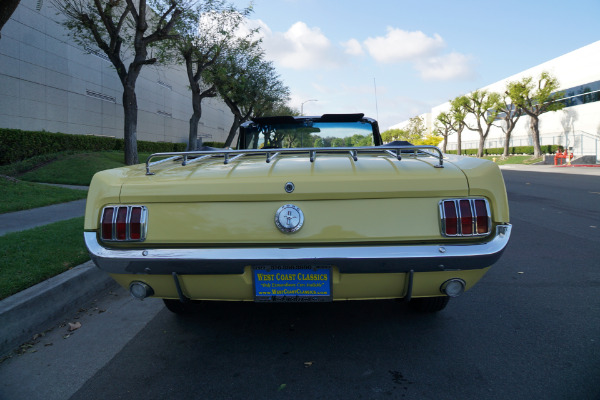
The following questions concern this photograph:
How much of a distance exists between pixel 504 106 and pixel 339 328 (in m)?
41.9

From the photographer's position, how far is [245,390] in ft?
7.23

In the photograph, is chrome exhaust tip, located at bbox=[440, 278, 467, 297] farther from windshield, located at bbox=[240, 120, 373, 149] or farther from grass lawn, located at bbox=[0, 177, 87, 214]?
grass lawn, located at bbox=[0, 177, 87, 214]

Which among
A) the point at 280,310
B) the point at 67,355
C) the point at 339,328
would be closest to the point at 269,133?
the point at 280,310

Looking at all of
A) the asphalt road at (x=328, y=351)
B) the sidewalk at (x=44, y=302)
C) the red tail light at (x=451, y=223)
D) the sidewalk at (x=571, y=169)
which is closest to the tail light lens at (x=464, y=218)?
the red tail light at (x=451, y=223)

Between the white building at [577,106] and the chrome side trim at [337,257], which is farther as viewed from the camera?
the white building at [577,106]

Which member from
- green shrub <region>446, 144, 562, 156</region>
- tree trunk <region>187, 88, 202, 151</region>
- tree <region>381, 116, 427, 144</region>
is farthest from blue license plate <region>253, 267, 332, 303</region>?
tree <region>381, 116, 427, 144</region>

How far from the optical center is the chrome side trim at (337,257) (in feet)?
7.04

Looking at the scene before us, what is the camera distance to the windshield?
13.9 ft

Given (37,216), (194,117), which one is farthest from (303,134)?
(194,117)

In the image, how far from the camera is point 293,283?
2250 mm

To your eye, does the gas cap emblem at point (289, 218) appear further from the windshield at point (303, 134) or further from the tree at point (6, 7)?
the tree at point (6, 7)

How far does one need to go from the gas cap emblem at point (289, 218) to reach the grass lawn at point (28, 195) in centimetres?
706

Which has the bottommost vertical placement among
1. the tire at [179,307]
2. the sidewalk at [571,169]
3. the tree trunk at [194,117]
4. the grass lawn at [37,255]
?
the tire at [179,307]

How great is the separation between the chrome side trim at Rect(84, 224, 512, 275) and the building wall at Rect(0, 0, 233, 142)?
1501cm
